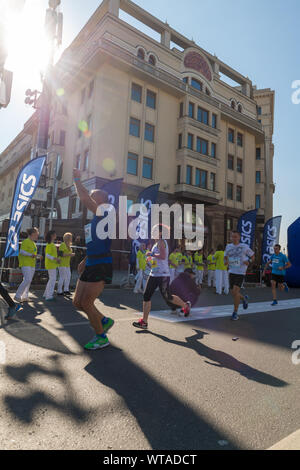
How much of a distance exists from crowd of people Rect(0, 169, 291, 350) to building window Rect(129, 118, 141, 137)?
47.2 feet

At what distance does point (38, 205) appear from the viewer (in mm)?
12047

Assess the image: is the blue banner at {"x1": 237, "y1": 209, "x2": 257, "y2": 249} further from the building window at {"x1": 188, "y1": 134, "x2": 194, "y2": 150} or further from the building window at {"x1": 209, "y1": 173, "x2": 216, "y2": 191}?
the building window at {"x1": 188, "y1": 134, "x2": 194, "y2": 150}

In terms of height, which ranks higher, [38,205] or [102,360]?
[38,205]

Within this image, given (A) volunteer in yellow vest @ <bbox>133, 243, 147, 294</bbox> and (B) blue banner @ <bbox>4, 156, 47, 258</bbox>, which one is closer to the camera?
(B) blue banner @ <bbox>4, 156, 47, 258</bbox>

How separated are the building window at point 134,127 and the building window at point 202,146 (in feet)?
20.0

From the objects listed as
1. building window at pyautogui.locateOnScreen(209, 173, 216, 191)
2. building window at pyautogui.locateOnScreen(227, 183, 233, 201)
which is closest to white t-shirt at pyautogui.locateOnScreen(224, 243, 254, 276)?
building window at pyautogui.locateOnScreen(209, 173, 216, 191)

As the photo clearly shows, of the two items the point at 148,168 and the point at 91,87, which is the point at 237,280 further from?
the point at 91,87

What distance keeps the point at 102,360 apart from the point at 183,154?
24210mm

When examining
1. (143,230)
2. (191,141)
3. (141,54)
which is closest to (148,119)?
(191,141)

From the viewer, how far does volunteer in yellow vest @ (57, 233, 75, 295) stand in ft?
27.7

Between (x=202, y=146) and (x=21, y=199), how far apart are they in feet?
72.4

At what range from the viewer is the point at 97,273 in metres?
3.86

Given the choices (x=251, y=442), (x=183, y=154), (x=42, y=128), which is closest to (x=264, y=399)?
(x=251, y=442)

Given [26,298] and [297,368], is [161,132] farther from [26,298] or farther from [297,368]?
[297,368]
